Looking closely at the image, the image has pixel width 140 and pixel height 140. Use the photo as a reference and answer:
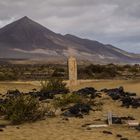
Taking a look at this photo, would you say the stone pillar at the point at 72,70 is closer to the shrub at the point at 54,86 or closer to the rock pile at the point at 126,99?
the shrub at the point at 54,86

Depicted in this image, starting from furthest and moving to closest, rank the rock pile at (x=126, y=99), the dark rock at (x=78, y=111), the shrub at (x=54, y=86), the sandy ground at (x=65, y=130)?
the shrub at (x=54, y=86) → the rock pile at (x=126, y=99) → the dark rock at (x=78, y=111) → the sandy ground at (x=65, y=130)

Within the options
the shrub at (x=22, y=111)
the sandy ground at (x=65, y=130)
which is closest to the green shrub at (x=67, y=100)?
the sandy ground at (x=65, y=130)

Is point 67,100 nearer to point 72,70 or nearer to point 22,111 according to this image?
point 22,111

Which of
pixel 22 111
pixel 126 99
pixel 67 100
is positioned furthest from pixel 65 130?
pixel 126 99

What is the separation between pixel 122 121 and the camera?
55.4ft

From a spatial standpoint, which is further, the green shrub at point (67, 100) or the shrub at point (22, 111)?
the green shrub at point (67, 100)

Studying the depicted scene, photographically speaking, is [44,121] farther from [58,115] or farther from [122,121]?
[122,121]

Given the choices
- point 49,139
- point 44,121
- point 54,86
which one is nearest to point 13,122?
point 44,121

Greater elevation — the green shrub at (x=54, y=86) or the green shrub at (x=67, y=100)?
the green shrub at (x=54, y=86)

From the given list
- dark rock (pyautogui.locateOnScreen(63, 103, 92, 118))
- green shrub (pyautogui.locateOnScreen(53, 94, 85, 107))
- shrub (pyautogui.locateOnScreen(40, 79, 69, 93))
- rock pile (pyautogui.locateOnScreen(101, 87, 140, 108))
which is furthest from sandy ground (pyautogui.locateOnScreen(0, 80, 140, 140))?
shrub (pyautogui.locateOnScreen(40, 79, 69, 93))

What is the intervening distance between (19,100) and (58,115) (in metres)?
1.70

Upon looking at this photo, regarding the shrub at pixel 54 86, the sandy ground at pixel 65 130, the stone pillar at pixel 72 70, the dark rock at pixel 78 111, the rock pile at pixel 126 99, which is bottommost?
the sandy ground at pixel 65 130

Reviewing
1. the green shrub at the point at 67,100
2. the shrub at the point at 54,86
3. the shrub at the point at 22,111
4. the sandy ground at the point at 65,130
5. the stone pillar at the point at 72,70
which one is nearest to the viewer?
the sandy ground at the point at 65,130

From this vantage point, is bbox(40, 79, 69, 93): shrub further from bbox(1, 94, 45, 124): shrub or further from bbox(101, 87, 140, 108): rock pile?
bbox(1, 94, 45, 124): shrub
